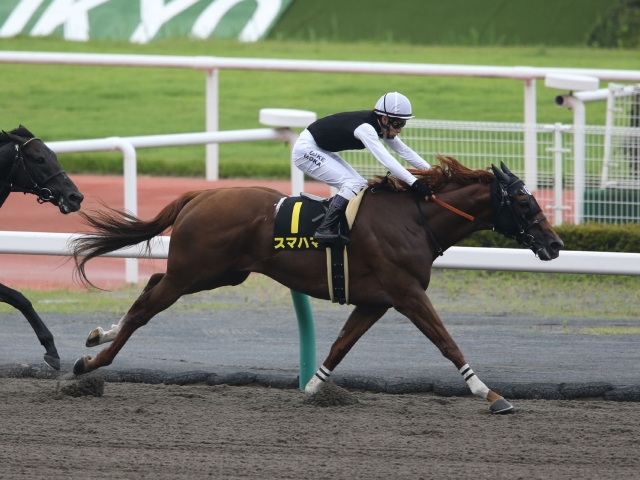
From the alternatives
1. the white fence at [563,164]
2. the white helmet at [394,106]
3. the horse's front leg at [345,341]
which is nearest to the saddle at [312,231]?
the horse's front leg at [345,341]

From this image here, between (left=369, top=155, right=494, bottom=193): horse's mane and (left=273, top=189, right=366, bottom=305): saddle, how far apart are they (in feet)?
0.40

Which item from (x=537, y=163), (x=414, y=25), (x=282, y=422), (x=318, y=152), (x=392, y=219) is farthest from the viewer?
(x=414, y=25)

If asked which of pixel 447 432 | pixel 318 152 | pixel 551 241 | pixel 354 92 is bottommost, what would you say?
pixel 447 432

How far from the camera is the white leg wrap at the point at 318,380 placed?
5.59 metres

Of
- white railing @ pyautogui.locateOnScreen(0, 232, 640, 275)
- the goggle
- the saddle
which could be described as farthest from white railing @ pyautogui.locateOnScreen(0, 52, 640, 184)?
the saddle

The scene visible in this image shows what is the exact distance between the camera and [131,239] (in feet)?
19.8

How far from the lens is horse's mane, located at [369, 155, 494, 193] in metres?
5.66

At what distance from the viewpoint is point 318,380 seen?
5.61 m

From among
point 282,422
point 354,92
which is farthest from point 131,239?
point 354,92

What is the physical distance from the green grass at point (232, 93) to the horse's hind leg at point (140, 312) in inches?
345

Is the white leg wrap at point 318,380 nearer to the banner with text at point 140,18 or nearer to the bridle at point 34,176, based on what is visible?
the bridle at point 34,176

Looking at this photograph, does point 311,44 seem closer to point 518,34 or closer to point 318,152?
point 518,34

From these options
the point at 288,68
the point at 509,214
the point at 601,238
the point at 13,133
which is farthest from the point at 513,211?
the point at 288,68

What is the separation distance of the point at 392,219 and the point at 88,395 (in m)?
1.82
